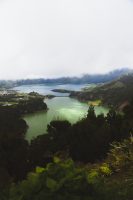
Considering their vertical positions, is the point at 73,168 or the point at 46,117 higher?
the point at 73,168

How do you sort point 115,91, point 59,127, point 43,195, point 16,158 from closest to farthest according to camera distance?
point 43,195 < point 16,158 < point 59,127 < point 115,91

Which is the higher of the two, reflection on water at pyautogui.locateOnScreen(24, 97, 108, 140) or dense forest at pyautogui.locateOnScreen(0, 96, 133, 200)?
dense forest at pyautogui.locateOnScreen(0, 96, 133, 200)

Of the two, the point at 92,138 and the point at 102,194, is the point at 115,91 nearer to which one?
the point at 92,138

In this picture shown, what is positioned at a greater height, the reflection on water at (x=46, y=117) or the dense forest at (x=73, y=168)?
the dense forest at (x=73, y=168)

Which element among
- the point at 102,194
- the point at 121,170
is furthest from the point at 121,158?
the point at 102,194

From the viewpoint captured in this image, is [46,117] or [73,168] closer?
[73,168]

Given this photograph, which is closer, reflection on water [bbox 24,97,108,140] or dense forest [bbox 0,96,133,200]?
dense forest [bbox 0,96,133,200]

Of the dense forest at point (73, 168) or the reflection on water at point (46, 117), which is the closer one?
the dense forest at point (73, 168)

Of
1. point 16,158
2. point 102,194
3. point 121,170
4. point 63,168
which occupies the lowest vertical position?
point 16,158
